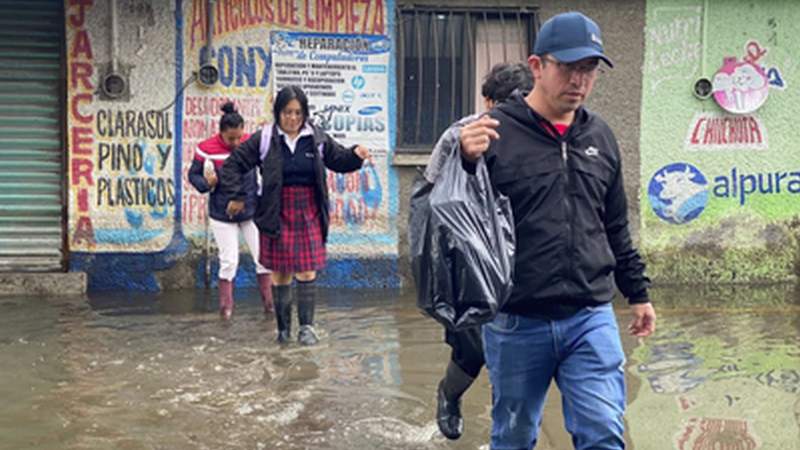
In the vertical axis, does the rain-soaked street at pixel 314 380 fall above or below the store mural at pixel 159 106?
below

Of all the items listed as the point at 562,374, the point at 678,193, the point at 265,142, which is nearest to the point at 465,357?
the point at 562,374

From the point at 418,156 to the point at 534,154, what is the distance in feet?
20.4

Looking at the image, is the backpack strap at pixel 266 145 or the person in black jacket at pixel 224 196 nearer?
the backpack strap at pixel 266 145

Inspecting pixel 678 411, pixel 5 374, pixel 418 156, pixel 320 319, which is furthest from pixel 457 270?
pixel 418 156

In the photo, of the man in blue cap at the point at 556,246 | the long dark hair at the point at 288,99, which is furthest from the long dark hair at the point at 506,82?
the long dark hair at the point at 288,99

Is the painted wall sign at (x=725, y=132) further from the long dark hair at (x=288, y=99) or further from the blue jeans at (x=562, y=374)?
the blue jeans at (x=562, y=374)

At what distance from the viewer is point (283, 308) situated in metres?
7.38

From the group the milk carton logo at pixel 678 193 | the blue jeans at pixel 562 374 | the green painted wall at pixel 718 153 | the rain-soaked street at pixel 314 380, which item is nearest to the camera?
the blue jeans at pixel 562 374

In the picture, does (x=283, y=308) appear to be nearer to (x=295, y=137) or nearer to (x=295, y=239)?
(x=295, y=239)

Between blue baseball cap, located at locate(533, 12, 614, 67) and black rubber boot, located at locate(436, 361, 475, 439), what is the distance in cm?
169

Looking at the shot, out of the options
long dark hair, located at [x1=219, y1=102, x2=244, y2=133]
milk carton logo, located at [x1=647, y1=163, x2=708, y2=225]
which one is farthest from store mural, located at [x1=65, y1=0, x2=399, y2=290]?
milk carton logo, located at [x1=647, y1=163, x2=708, y2=225]

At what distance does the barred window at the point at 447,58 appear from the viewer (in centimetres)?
1014

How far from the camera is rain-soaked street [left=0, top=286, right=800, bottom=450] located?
5230 mm

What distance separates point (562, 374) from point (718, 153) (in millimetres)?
7058
